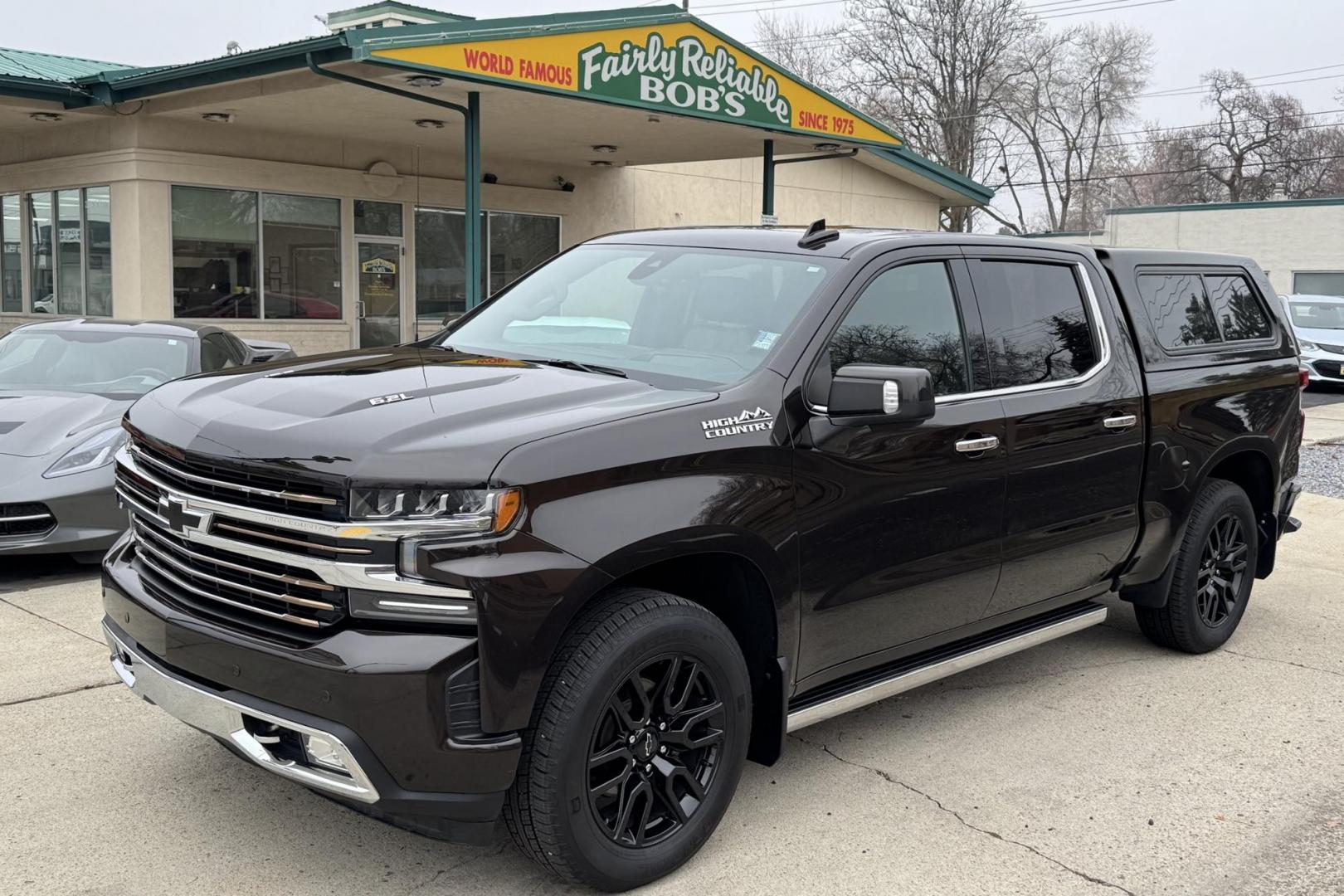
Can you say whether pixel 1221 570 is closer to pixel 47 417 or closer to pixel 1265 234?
pixel 47 417

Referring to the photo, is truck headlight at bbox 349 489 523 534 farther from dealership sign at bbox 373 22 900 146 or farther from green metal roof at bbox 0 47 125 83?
green metal roof at bbox 0 47 125 83

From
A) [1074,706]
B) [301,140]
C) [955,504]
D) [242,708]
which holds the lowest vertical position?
[1074,706]

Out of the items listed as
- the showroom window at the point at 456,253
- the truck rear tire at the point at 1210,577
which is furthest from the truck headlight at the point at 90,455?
the showroom window at the point at 456,253

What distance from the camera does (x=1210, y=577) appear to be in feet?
19.3

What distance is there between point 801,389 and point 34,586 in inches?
193

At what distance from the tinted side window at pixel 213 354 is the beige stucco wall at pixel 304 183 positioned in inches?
336

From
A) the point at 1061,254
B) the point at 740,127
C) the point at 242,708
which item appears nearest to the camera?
the point at 242,708

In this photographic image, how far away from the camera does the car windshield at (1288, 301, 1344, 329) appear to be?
2292 centimetres

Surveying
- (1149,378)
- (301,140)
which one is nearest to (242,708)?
(1149,378)

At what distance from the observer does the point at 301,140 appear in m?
17.6

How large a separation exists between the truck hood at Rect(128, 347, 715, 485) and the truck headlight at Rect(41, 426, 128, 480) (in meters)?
3.34

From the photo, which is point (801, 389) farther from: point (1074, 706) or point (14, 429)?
point (14, 429)

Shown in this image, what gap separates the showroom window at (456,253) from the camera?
64.0ft

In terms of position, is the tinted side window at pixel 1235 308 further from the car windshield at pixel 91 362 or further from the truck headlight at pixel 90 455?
the car windshield at pixel 91 362
